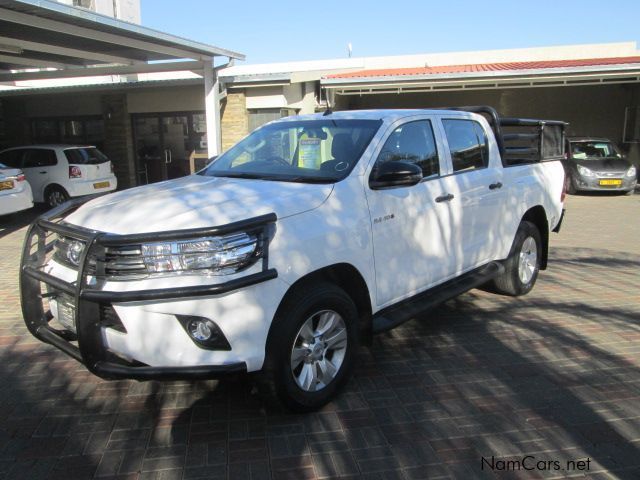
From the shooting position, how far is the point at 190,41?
1091 centimetres

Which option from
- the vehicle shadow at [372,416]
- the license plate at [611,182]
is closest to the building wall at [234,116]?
the license plate at [611,182]

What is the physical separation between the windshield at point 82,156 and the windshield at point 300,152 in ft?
31.9

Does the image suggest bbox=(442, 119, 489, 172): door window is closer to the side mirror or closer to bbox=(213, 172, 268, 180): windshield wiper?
the side mirror

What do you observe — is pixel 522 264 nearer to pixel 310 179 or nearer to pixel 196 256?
pixel 310 179

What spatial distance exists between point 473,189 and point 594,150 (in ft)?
43.3

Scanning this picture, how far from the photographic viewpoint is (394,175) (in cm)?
360

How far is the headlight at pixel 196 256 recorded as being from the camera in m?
2.80

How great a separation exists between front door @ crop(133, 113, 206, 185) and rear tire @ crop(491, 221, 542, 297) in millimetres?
11825

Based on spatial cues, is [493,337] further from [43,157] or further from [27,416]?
[43,157]

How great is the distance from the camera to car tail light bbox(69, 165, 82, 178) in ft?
41.9

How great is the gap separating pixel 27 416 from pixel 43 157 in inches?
439

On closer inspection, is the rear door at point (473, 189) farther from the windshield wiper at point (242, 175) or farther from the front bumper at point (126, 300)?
the front bumper at point (126, 300)

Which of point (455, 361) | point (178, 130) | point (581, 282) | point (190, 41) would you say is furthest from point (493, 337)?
point (178, 130)

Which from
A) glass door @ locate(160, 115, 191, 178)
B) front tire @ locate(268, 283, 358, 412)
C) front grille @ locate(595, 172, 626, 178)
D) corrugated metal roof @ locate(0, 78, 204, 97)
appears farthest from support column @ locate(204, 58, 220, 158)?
front grille @ locate(595, 172, 626, 178)
